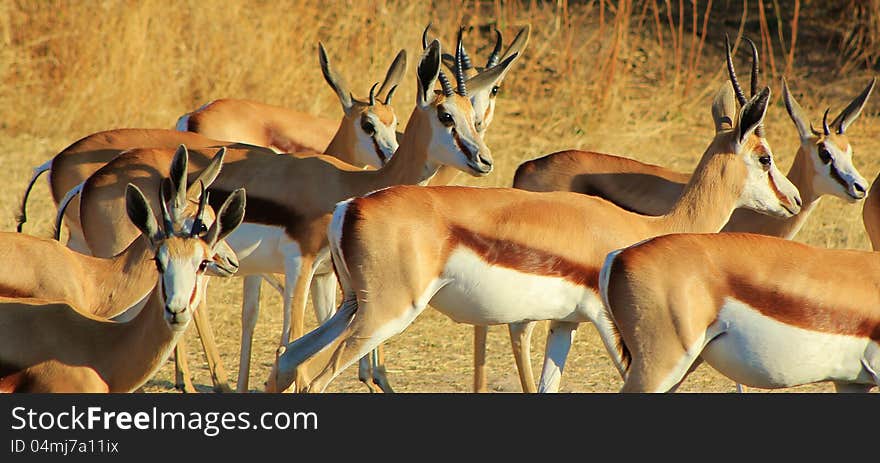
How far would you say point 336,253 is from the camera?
5148mm

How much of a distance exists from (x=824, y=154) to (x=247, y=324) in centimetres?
295

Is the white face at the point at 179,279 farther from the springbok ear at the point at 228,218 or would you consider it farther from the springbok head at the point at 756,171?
the springbok head at the point at 756,171

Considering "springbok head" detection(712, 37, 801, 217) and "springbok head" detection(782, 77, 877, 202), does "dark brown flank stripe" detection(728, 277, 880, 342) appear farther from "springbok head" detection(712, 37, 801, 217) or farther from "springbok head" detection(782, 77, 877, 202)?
"springbok head" detection(782, 77, 877, 202)

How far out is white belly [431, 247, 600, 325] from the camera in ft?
17.0

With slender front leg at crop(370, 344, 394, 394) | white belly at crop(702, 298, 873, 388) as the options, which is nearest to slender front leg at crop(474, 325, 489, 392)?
→ slender front leg at crop(370, 344, 394, 394)

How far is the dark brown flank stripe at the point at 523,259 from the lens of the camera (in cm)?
518

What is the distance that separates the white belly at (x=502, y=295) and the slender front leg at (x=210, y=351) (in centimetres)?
146

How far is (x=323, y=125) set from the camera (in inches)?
348

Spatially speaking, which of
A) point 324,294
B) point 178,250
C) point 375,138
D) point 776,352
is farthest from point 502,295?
point 375,138

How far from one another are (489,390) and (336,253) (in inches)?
68.8

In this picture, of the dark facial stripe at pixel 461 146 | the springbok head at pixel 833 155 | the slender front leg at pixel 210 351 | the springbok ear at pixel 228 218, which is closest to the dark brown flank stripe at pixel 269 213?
the slender front leg at pixel 210 351

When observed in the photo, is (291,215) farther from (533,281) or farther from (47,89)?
(47,89)
